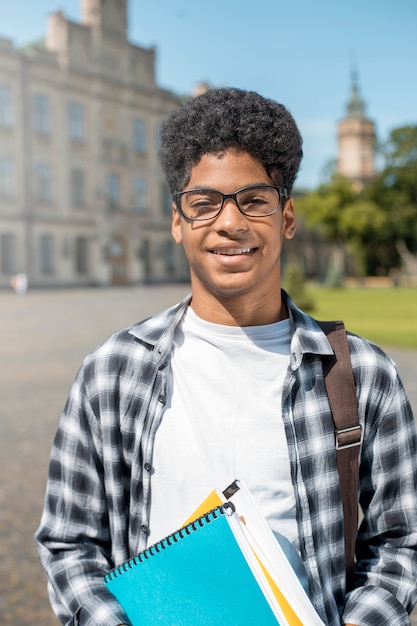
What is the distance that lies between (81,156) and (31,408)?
2467 cm

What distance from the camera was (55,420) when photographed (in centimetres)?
631

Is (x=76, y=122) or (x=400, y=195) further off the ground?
(x=76, y=122)

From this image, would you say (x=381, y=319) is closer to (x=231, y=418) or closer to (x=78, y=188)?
(x=231, y=418)

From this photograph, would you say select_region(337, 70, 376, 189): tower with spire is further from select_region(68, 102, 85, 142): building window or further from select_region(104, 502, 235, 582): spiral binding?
select_region(104, 502, 235, 582): spiral binding

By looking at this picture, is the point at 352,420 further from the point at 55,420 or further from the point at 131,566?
the point at 55,420

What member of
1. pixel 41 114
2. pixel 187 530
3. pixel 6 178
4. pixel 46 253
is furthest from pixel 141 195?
pixel 187 530

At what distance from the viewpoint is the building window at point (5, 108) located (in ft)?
94.4

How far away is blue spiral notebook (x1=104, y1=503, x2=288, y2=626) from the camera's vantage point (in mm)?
1016

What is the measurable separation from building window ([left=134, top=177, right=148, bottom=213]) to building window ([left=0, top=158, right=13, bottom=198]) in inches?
247

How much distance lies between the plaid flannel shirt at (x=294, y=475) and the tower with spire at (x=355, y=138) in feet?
174

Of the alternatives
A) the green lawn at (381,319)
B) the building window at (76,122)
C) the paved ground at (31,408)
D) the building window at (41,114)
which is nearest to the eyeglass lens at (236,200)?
the paved ground at (31,408)

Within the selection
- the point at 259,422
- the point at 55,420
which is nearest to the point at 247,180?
the point at 259,422

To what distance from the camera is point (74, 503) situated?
1242 mm

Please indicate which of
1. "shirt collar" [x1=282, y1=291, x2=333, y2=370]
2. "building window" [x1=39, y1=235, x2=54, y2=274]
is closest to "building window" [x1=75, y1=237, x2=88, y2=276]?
"building window" [x1=39, y1=235, x2=54, y2=274]
